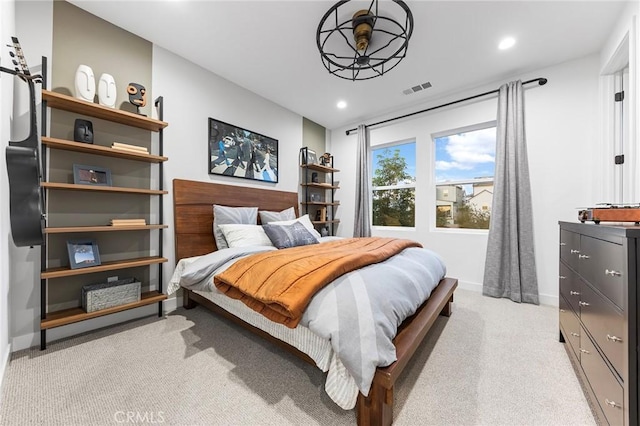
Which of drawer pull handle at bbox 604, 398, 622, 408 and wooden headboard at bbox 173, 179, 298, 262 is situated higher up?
wooden headboard at bbox 173, 179, 298, 262

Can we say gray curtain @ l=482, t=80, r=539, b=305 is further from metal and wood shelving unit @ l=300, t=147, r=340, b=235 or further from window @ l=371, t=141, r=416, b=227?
metal and wood shelving unit @ l=300, t=147, r=340, b=235

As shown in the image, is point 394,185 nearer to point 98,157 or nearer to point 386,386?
point 386,386

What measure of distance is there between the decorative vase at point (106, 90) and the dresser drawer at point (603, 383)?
3.56 metres

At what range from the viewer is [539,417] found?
1188 mm

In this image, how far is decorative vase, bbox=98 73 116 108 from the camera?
2031 mm

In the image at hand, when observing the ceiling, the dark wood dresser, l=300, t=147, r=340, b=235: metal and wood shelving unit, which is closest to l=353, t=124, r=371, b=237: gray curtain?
l=300, t=147, r=340, b=235: metal and wood shelving unit

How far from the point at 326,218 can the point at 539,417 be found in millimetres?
3572

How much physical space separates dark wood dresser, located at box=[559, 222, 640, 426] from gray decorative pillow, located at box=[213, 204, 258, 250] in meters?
2.73

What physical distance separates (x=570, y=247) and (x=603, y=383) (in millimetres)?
860

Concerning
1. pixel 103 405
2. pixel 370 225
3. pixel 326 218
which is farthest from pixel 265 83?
pixel 103 405

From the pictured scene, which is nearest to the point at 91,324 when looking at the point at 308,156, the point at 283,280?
the point at 283,280

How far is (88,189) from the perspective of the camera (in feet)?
6.25

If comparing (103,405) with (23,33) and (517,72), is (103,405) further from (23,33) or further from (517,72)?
(517,72)
